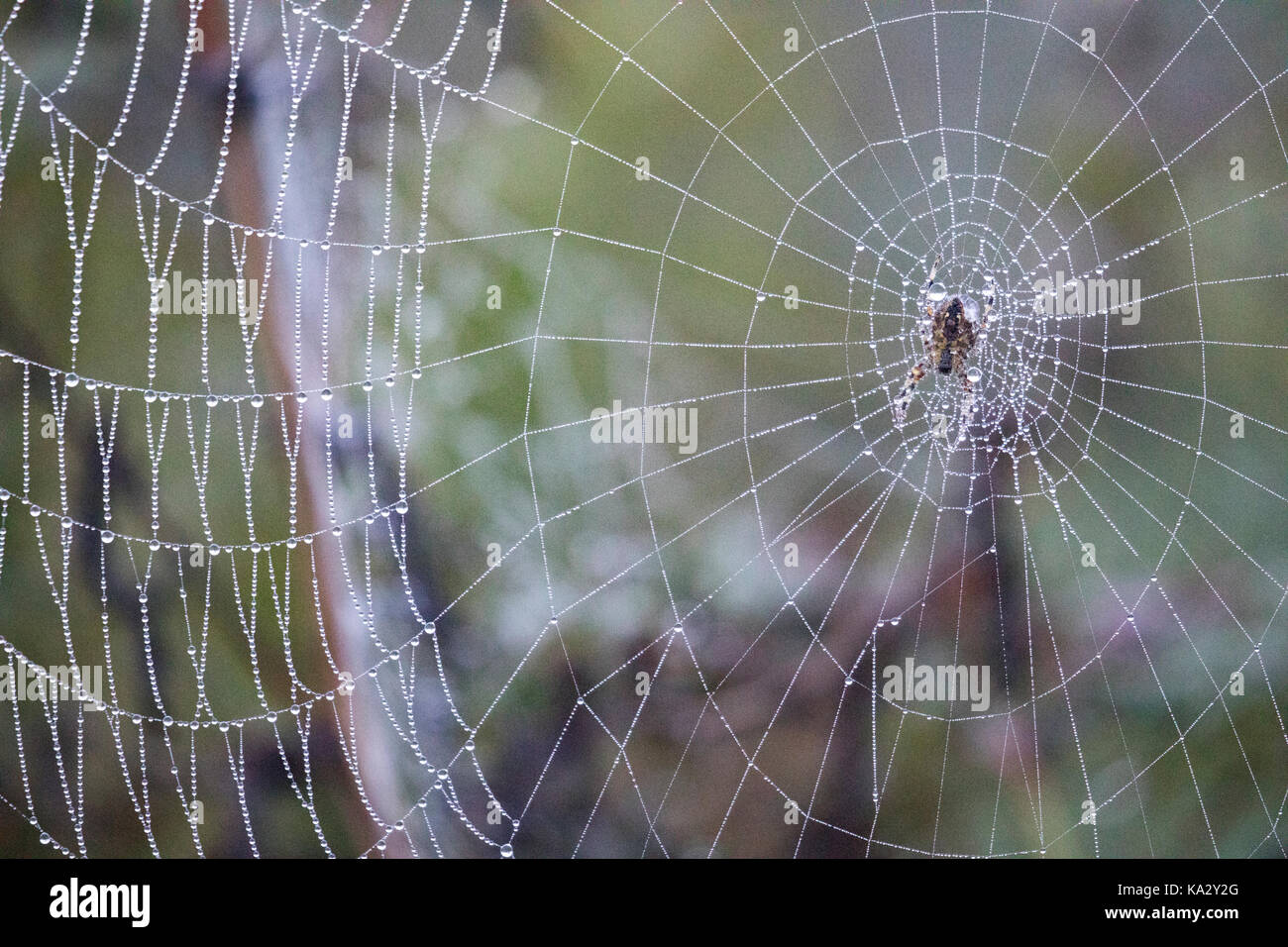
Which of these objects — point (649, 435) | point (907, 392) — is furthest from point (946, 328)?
point (649, 435)

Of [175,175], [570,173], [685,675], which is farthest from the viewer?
[685,675]

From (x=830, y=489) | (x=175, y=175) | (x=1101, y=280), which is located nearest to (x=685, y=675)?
(x=830, y=489)

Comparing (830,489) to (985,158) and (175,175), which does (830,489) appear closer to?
(985,158)

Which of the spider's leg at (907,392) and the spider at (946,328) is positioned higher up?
the spider at (946,328)
